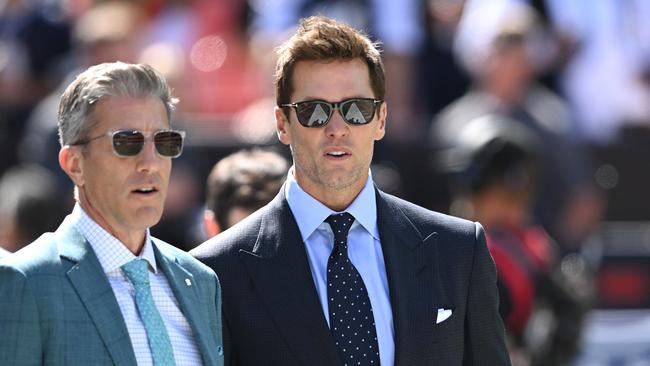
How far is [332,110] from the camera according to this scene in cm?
461

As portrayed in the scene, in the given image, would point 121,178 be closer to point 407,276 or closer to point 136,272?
point 136,272

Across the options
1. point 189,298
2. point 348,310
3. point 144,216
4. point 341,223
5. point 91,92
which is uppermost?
point 91,92

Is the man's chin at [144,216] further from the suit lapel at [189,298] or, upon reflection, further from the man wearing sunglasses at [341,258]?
the man wearing sunglasses at [341,258]

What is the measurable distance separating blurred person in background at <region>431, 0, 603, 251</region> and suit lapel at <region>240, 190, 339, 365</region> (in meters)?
4.52

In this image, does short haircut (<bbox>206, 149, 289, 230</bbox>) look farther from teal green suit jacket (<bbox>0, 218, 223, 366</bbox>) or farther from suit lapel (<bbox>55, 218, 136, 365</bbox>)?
suit lapel (<bbox>55, 218, 136, 365</bbox>)

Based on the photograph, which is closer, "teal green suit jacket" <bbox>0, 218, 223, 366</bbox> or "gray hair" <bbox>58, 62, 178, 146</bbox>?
"teal green suit jacket" <bbox>0, 218, 223, 366</bbox>

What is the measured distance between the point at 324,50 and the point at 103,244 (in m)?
1.03

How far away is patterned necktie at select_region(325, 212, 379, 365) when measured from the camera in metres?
4.44

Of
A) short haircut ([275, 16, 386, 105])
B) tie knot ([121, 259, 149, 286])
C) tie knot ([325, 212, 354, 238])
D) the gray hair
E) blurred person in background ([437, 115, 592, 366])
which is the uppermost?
short haircut ([275, 16, 386, 105])

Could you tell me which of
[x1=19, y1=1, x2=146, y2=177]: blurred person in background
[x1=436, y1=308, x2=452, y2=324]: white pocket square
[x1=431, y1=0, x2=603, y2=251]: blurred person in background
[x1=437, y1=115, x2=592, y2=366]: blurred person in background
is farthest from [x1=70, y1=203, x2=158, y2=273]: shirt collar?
[x1=431, y1=0, x2=603, y2=251]: blurred person in background

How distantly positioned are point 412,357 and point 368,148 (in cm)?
68

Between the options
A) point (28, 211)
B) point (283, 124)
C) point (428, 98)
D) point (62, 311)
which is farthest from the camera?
point (428, 98)

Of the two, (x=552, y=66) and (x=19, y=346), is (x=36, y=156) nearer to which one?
(x=552, y=66)

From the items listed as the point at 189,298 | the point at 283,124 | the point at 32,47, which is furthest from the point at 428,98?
the point at 189,298
